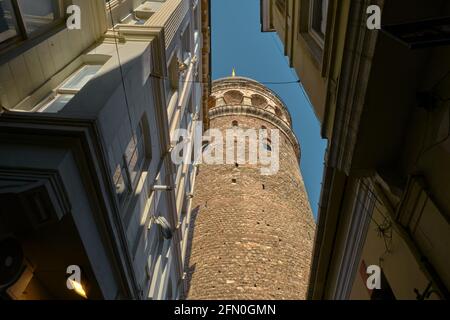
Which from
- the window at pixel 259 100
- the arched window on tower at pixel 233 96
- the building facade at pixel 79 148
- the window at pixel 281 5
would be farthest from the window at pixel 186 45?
the window at pixel 259 100

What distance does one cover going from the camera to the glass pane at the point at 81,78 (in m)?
6.52

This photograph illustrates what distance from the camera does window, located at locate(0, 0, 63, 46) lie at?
4.89 m

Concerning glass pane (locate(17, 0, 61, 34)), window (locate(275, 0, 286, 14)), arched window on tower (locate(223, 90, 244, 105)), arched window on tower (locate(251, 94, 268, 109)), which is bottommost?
arched window on tower (locate(251, 94, 268, 109))

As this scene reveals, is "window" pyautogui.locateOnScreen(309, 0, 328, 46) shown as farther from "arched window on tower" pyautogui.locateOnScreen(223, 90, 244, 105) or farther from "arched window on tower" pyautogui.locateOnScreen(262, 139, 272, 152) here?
"arched window on tower" pyautogui.locateOnScreen(223, 90, 244, 105)

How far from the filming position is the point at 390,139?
4.88 metres

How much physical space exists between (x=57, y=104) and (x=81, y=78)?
1.06 meters

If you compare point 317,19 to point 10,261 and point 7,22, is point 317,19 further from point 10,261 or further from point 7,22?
point 10,261

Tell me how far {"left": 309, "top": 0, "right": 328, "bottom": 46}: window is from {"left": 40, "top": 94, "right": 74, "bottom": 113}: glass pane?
14.0 ft

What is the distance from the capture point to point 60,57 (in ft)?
20.9

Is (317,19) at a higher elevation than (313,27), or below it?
higher

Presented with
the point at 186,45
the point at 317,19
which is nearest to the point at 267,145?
the point at 186,45

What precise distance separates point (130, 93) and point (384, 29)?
13.2ft

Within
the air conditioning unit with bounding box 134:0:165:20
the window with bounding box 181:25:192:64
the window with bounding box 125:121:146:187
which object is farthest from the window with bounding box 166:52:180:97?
the window with bounding box 125:121:146:187

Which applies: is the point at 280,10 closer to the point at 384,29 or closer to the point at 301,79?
the point at 301,79
